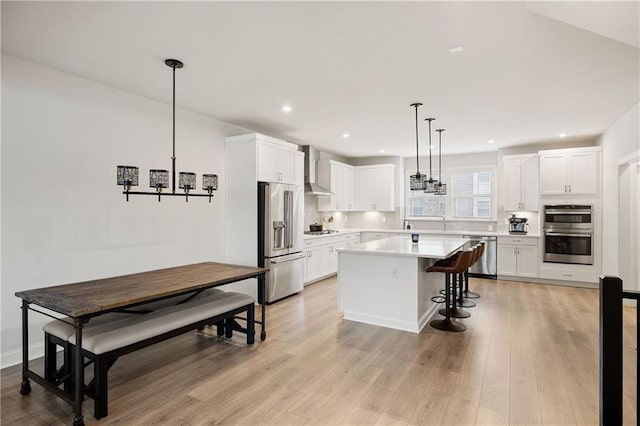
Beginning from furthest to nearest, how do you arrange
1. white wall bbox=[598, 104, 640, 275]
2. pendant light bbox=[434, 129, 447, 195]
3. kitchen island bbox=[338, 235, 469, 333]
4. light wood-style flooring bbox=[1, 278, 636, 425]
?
1. pendant light bbox=[434, 129, 447, 195]
2. white wall bbox=[598, 104, 640, 275]
3. kitchen island bbox=[338, 235, 469, 333]
4. light wood-style flooring bbox=[1, 278, 636, 425]

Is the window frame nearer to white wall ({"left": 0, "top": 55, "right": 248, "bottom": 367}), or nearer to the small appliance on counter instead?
the small appliance on counter

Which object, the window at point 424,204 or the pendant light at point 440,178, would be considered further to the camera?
the window at point 424,204

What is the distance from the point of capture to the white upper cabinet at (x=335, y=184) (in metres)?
7.24

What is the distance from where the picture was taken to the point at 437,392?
2.56 meters

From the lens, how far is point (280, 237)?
16.6 feet

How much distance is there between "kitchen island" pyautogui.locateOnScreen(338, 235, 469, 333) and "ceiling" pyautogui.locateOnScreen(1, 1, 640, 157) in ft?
5.89

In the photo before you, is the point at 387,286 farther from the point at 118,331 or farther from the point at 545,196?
the point at 545,196

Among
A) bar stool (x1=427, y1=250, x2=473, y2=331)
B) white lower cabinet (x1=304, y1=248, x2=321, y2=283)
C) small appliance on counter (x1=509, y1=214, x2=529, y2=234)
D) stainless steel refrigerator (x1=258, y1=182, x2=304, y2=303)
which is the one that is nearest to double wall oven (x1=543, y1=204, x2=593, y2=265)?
small appliance on counter (x1=509, y1=214, x2=529, y2=234)

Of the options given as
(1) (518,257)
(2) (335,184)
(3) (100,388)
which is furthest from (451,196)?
(3) (100,388)

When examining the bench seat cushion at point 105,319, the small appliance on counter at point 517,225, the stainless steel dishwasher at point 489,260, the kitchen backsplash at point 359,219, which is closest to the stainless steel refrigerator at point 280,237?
the bench seat cushion at point 105,319

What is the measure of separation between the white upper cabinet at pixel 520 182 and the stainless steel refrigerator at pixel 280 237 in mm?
4138

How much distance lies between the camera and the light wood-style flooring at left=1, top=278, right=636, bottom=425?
2.29 m

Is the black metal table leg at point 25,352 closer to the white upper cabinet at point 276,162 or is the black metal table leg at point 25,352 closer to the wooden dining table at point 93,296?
the wooden dining table at point 93,296

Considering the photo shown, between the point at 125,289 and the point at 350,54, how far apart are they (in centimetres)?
256
